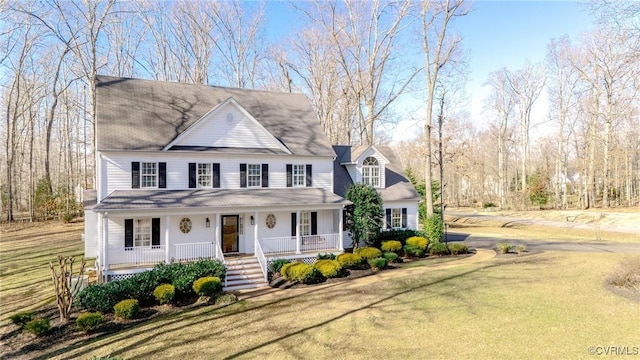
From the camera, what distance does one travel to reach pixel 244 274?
16.1 metres

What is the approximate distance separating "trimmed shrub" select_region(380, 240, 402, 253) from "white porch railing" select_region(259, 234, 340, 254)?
264 cm

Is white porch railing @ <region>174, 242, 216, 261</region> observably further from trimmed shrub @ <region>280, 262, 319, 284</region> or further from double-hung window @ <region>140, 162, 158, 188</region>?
trimmed shrub @ <region>280, 262, 319, 284</region>

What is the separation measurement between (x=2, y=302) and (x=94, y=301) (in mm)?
4468

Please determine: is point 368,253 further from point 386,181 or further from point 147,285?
point 147,285

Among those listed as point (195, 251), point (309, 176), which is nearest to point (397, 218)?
point (309, 176)

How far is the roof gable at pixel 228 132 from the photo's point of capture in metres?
18.3

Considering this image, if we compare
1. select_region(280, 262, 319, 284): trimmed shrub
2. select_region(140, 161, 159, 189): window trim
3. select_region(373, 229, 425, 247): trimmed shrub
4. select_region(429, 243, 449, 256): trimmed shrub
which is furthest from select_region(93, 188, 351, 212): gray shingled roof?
select_region(429, 243, 449, 256): trimmed shrub

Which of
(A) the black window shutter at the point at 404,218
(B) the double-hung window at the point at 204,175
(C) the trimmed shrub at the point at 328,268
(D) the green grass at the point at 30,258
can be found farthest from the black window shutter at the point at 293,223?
(D) the green grass at the point at 30,258

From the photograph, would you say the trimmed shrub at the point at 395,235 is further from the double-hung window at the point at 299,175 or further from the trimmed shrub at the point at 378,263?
the double-hung window at the point at 299,175

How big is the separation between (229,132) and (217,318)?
33.9 ft

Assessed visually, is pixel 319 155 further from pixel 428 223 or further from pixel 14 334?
pixel 14 334

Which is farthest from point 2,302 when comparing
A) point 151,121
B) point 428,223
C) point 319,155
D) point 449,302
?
point 428,223

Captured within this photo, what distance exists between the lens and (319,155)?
20.7m

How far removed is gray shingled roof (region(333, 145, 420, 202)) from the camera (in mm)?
22359
